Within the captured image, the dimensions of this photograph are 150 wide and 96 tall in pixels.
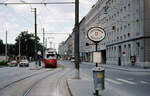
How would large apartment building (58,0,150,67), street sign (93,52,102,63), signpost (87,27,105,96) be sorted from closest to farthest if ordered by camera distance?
signpost (87,27,105,96) → street sign (93,52,102,63) → large apartment building (58,0,150,67)

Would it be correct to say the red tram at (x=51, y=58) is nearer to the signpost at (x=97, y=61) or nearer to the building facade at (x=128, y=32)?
the building facade at (x=128, y=32)

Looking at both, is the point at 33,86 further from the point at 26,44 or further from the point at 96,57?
the point at 26,44

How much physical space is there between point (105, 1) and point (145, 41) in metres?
28.5

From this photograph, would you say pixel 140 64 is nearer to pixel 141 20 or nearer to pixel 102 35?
pixel 141 20

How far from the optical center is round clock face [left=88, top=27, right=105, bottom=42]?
1093cm

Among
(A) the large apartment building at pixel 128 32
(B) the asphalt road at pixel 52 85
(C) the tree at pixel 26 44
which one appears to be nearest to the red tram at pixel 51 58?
(A) the large apartment building at pixel 128 32

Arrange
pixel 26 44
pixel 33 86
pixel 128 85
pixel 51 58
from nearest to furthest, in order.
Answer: pixel 33 86, pixel 128 85, pixel 51 58, pixel 26 44

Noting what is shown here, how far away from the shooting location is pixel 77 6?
60.5ft

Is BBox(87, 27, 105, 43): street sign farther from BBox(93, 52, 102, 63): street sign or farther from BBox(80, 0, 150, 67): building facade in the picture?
BBox(80, 0, 150, 67): building facade

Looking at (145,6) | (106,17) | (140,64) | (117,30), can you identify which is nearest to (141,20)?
(145,6)

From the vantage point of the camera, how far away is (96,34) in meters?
10.9

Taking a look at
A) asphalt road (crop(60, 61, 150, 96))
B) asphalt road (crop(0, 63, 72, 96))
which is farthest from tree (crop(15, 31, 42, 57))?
asphalt road (crop(60, 61, 150, 96))

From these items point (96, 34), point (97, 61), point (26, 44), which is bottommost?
point (97, 61)

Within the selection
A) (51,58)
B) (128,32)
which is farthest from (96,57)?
(128,32)
